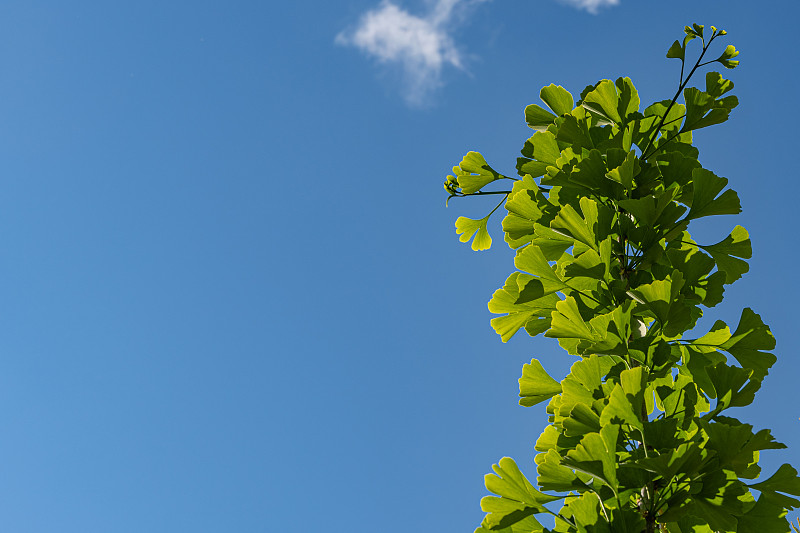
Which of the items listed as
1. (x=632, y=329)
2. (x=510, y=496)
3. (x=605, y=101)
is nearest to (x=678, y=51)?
(x=605, y=101)

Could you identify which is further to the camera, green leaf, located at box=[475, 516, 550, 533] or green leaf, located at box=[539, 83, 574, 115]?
green leaf, located at box=[539, 83, 574, 115]

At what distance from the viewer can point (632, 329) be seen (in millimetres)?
2811

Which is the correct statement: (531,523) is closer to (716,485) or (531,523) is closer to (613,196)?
(716,485)

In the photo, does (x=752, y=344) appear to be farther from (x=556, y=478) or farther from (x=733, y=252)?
(x=556, y=478)

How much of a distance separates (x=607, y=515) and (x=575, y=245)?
1.27 metres

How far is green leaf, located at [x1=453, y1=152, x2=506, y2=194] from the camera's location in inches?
156

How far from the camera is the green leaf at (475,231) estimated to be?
4191 mm

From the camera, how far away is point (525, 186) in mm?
3557

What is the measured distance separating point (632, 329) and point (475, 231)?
160 cm

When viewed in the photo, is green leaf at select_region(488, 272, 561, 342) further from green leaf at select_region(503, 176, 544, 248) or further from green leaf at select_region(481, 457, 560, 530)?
green leaf at select_region(481, 457, 560, 530)

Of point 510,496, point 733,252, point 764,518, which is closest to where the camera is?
point 764,518

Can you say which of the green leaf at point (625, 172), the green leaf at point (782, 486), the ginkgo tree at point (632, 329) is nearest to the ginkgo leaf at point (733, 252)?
the ginkgo tree at point (632, 329)

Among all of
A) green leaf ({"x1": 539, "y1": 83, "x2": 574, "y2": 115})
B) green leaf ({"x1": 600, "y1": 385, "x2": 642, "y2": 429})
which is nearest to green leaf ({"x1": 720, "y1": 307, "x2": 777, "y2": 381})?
Result: green leaf ({"x1": 600, "y1": 385, "x2": 642, "y2": 429})

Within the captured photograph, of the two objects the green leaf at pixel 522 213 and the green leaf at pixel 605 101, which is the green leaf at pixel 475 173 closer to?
the green leaf at pixel 522 213
